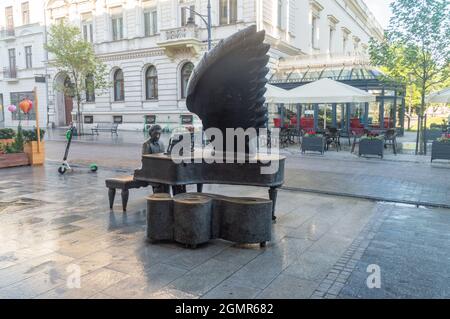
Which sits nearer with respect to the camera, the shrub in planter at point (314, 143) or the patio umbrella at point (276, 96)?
the shrub in planter at point (314, 143)

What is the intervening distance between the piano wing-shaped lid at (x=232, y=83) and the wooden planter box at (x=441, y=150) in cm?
872

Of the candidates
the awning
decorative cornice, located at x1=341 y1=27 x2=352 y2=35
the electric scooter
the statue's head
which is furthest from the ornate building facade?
the statue's head

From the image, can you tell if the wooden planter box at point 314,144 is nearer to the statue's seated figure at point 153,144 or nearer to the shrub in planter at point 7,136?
the statue's seated figure at point 153,144

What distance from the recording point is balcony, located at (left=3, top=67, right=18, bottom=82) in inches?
1453

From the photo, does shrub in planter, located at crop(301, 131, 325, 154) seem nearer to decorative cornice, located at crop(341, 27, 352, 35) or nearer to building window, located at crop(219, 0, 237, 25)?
building window, located at crop(219, 0, 237, 25)

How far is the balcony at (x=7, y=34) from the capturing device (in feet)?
120

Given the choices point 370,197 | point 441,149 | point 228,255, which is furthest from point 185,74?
point 228,255

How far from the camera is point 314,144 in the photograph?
14.9 metres

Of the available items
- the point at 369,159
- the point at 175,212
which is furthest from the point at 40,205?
the point at 369,159

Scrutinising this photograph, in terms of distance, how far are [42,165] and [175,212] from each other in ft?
29.2

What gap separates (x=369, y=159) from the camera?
13523 mm

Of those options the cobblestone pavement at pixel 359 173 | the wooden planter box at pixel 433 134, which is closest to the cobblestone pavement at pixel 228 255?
the cobblestone pavement at pixel 359 173

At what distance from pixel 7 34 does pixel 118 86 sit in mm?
14886

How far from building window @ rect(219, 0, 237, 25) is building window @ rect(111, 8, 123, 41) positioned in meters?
8.60
